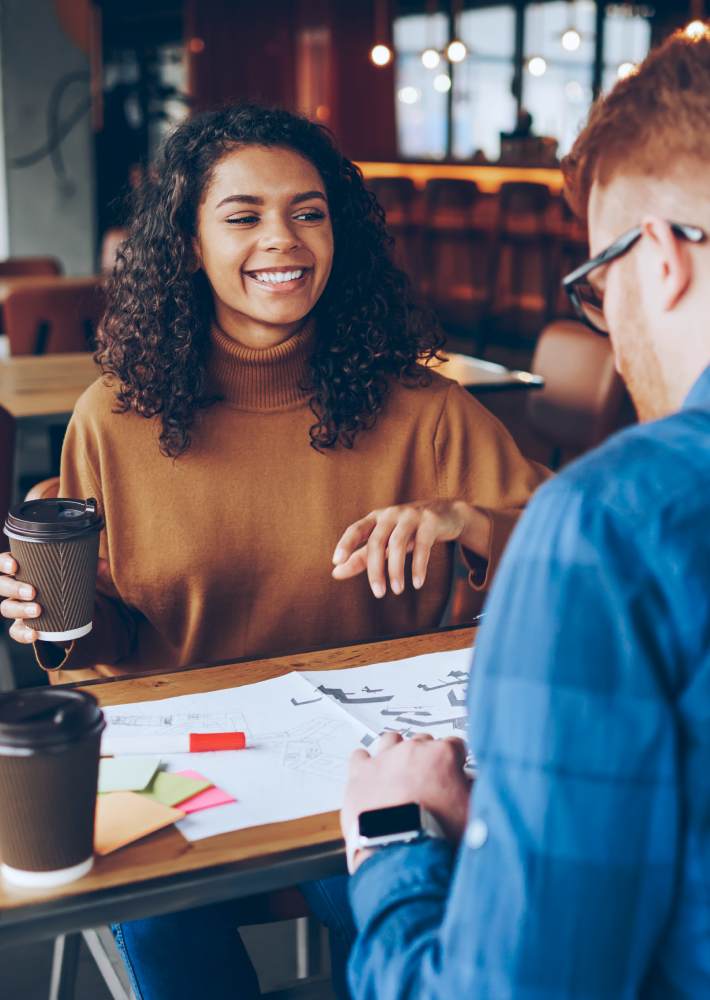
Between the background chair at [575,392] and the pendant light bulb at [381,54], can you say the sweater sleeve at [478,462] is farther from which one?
the pendant light bulb at [381,54]

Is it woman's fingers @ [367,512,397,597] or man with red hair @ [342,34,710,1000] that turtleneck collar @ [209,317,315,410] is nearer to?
woman's fingers @ [367,512,397,597]

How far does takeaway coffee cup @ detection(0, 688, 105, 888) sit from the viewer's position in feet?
2.41

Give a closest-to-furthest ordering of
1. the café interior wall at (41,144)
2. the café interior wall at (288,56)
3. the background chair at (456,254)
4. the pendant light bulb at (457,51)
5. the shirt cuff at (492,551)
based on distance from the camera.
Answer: the shirt cuff at (492,551), the café interior wall at (41,144), the background chair at (456,254), the pendant light bulb at (457,51), the café interior wall at (288,56)

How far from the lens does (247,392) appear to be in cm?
159

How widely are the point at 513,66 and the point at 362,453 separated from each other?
10151mm

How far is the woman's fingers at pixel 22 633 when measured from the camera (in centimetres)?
117

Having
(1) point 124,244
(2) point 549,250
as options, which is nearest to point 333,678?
(1) point 124,244

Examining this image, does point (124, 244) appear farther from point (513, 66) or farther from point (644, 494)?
point (513, 66)

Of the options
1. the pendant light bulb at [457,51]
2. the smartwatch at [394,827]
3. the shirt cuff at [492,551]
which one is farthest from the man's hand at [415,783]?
the pendant light bulb at [457,51]

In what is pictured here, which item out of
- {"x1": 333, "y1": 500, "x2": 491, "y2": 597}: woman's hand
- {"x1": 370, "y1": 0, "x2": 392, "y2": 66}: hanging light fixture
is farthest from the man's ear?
{"x1": 370, "y1": 0, "x2": 392, "y2": 66}: hanging light fixture

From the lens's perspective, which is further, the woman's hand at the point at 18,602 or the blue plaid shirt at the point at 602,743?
the woman's hand at the point at 18,602

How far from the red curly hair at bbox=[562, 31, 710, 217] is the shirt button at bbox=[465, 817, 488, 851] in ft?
1.37

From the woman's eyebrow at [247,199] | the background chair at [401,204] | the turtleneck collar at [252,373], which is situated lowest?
the turtleneck collar at [252,373]

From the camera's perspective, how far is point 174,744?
1.03 m
